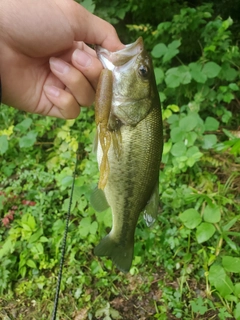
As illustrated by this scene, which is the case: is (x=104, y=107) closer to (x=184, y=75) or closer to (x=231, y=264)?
(x=231, y=264)

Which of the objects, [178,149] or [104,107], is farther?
[178,149]

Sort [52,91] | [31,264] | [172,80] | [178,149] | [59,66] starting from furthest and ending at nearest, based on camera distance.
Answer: [172,80], [178,149], [31,264], [52,91], [59,66]

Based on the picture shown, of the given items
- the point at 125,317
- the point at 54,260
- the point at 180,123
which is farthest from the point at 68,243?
the point at 180,123

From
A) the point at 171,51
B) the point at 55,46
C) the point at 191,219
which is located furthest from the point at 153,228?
the point at 171,51

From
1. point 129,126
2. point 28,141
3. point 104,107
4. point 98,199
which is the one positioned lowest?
point 28,141

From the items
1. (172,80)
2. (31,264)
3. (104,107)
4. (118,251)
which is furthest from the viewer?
(172,80)

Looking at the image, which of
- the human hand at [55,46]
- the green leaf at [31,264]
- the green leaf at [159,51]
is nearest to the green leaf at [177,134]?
the green leaf at [159,51]

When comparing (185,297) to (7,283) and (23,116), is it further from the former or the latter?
(23,116)
